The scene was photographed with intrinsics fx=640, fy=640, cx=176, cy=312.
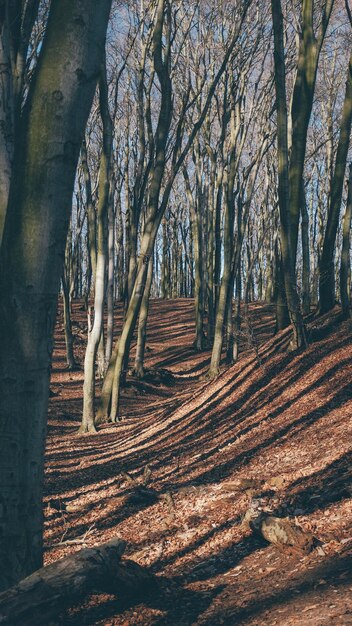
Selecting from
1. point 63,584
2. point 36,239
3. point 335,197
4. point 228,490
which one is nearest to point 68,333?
point 335,197

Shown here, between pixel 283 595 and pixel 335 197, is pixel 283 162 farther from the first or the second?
pixel 283 595

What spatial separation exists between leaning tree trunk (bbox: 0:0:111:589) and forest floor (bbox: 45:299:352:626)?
4.52ft

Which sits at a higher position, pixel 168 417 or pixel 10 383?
pixel 10 383

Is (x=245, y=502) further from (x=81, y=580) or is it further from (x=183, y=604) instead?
(x=81, y=580)

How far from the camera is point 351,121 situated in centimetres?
1238

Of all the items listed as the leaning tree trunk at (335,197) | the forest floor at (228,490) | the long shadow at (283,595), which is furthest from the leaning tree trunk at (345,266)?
the long shadow at (283,595)

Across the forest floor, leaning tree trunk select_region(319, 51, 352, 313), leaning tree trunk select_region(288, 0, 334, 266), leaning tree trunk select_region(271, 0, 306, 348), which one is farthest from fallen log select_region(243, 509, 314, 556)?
leaning tree trunk select_region(319, 51, 352, 313)

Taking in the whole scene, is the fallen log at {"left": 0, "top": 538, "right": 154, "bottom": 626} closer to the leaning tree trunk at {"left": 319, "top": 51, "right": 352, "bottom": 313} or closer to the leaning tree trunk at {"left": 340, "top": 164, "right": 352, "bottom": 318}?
the leaning tree trunk at {"left": 340, "top": 164, "right": 352, "bottom": 318}

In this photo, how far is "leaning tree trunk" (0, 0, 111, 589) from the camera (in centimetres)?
319

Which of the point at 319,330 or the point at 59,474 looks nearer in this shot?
the point at 59,474

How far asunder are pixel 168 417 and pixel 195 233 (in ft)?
36.4

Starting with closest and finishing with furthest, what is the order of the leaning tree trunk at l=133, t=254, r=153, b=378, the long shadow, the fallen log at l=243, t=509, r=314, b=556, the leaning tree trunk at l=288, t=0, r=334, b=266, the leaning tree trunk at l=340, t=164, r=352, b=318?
the long shadow
the fallen log at l=243, t=509, r=314, b=556
the leaning tree trunk at l=340, t=164, r=352, b=318
the leaning tree trunk at l=288, t=0, r=334, b=266
the leaning tree trunk at l=133, t=254, r=153, b=378

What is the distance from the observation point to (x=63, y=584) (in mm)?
3494

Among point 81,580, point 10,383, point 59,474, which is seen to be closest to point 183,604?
point 81,580
